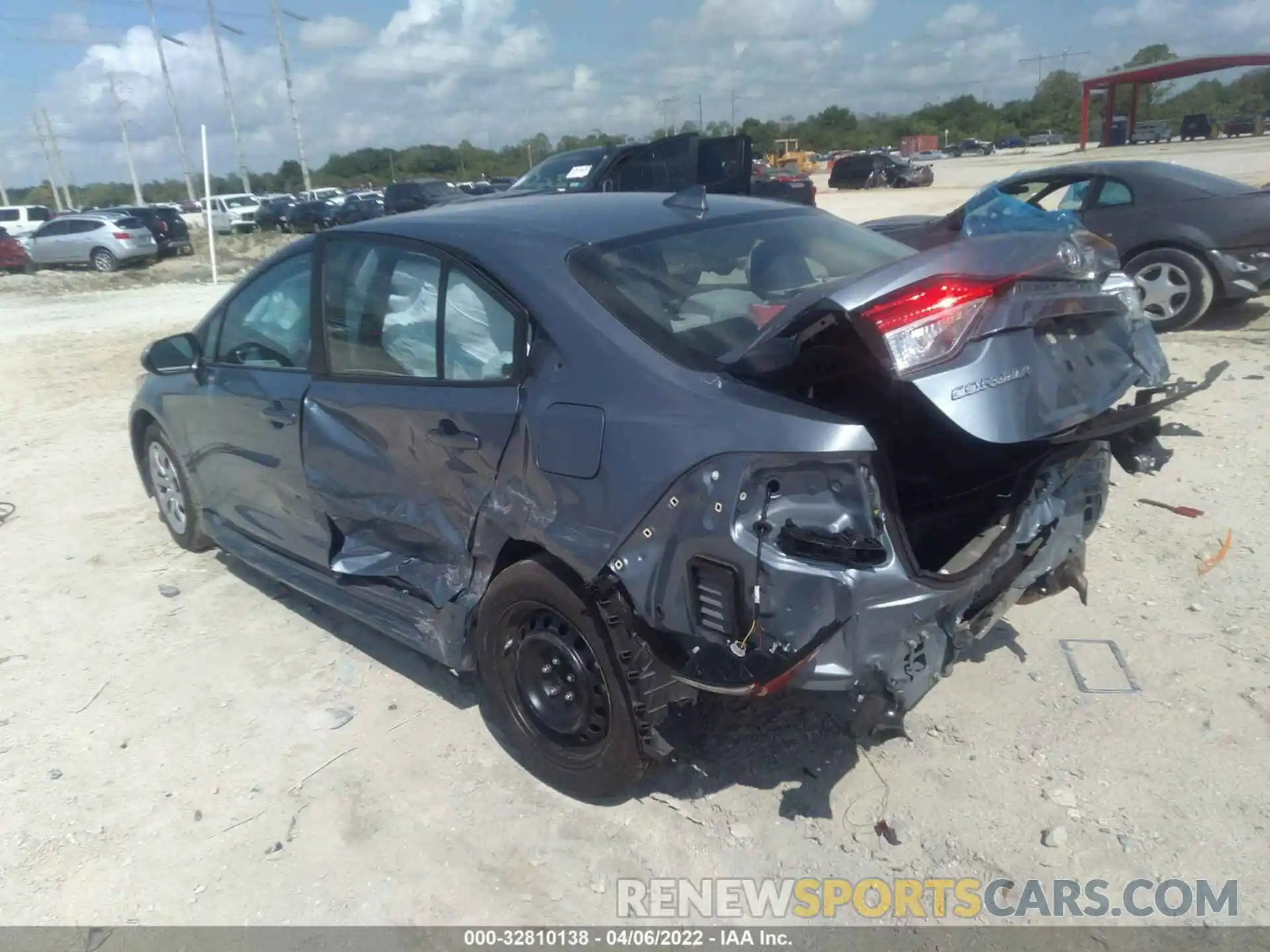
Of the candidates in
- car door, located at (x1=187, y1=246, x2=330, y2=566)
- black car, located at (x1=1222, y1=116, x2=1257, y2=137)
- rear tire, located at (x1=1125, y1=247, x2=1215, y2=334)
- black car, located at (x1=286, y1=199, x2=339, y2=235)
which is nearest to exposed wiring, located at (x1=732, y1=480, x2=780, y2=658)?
car door, located at (x1=187, y1=246, x2=330, y2=566)

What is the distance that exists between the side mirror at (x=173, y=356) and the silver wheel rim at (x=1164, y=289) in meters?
7.60

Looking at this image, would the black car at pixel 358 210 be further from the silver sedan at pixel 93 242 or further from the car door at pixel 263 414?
the car door at pixel 263 414

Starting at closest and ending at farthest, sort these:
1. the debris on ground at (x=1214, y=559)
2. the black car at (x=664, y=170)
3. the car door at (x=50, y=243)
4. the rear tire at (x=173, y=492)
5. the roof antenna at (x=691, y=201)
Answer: the roof antenna at (x=691, y=201)
the debris on ground at (x=1214, y=559)
the rear tire at (x=173, y=492)
the black car at (x=664, y=170)
the car door at (x=50, y=243)

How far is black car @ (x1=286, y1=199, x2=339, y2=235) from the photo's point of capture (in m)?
31.9

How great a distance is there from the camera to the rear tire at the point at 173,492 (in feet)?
16.1

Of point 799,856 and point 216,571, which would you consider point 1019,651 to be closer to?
point 799,856

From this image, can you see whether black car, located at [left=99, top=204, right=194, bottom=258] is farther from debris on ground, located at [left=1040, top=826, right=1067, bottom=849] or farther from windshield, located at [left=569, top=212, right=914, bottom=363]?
debris on ground, located at [left=1040, top=826, right=1067, bottom=849]

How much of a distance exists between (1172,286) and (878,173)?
3044cm

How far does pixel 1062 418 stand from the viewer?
2607 mm

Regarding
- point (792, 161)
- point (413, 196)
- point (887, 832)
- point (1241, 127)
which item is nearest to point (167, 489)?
point (887, 832)

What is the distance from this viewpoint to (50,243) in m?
25.2

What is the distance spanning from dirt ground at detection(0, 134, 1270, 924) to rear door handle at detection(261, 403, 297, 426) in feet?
3.30

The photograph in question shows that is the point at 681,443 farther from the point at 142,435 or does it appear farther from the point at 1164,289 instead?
the point at 1164,289

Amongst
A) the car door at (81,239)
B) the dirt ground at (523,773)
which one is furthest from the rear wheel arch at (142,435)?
the car door at (81,239)
